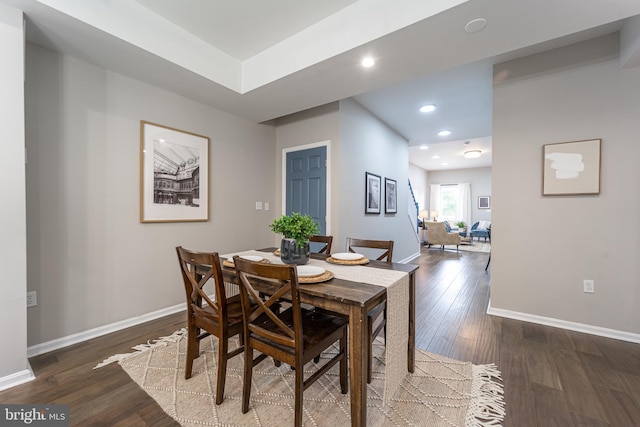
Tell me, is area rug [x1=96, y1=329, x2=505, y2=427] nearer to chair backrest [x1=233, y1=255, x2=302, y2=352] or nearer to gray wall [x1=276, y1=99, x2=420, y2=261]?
chair backrest [x1=233, y1=255, x2=302, y2=352]

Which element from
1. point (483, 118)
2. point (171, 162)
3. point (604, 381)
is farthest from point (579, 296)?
point (171, 162)

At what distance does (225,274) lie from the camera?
177 centimetres

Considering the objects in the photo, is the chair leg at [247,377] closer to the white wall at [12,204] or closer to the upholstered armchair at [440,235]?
the white wall at [12,204]

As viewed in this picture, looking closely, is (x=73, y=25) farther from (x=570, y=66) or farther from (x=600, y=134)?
(x=600, y=134)

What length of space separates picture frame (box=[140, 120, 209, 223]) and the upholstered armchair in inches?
252

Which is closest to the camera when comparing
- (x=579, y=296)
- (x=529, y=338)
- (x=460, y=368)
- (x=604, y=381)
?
(x=604, y=381)

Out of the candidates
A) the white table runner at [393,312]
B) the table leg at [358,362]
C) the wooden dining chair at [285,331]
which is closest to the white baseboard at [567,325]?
the white table runner at [393,312]

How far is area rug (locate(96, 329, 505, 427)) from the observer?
4.74 ft

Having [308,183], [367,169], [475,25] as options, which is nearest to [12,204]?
[308,183]

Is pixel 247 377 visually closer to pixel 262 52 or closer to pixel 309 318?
pixel 309 318

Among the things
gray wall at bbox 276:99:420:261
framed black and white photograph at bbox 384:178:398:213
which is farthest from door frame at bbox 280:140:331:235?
framed black and white photograph at bbox 384:178:398:213

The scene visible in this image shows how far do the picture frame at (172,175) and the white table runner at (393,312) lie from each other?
196 cm

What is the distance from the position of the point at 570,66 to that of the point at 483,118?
1983 millimetres

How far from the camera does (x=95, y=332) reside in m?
2.36
